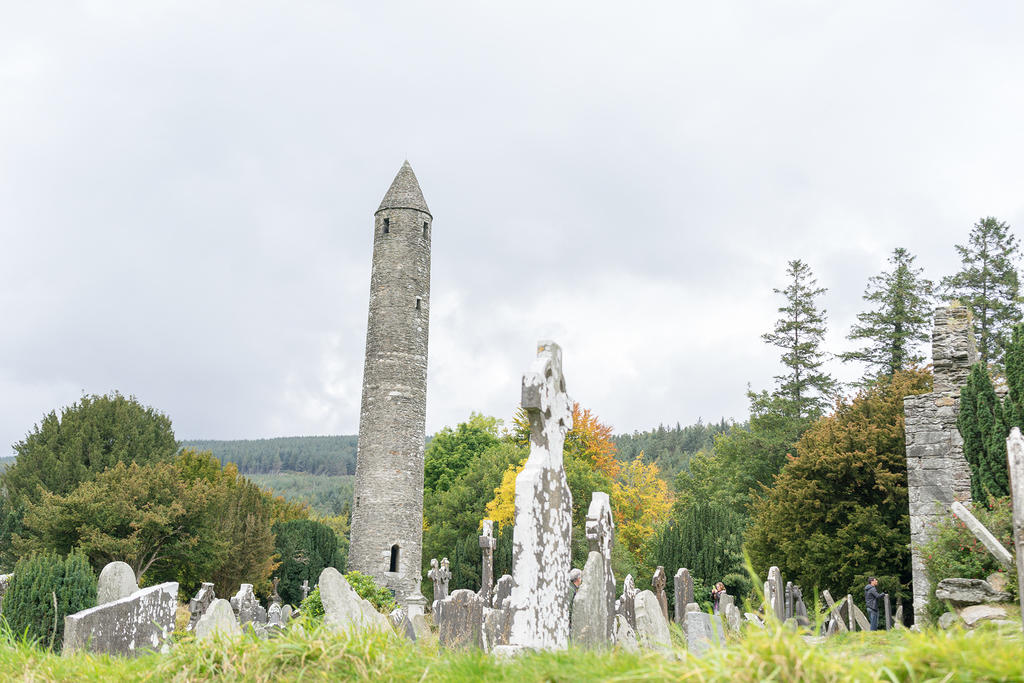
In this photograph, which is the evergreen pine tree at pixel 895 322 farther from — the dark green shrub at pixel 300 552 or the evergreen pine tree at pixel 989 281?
the dark green shrub at pixel 300 552

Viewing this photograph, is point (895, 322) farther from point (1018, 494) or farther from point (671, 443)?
point (671, 443)

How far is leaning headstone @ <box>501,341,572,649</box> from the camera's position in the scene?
6.11 m

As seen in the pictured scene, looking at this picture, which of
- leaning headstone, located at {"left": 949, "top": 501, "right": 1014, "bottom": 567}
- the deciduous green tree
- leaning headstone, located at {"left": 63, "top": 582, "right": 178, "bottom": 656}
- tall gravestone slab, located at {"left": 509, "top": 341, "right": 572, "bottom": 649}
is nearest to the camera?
leaning headstone, located at {"left": 949, "top": 501, "right": 1014, "bottom": 567}

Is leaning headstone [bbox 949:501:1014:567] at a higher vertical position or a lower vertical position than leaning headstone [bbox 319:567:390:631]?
higher

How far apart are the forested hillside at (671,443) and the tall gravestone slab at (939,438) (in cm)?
7031

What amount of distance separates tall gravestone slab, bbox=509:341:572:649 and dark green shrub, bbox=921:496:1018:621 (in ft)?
20.3

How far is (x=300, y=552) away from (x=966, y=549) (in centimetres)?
3477

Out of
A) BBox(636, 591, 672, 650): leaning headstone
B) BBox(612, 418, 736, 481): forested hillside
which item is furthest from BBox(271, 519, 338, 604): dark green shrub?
BBox(612, 418, 736, 481): forested hillside

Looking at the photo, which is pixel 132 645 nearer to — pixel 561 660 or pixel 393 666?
pixel 393 666

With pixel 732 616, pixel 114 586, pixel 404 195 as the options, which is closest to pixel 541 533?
pixel 114 586

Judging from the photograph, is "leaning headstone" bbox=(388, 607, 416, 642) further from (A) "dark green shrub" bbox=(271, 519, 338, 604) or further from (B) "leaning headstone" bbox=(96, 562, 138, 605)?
(A) "dark green shrub" bbox=(271, 519, 338, 604)

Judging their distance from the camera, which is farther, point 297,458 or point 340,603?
point 297,458

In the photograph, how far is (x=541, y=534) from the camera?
6285 millimetres

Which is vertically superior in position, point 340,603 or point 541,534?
point 541,534
